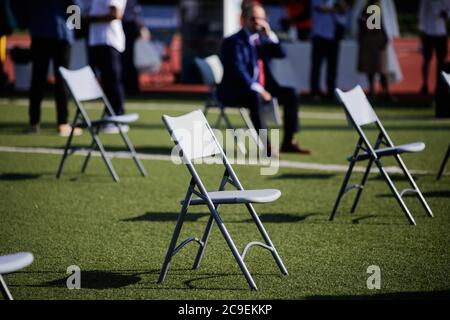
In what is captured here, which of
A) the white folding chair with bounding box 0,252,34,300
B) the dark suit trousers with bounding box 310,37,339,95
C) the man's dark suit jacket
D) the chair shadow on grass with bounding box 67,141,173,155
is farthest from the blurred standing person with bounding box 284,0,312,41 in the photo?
the white folding chair with bounding box 0,252,34,300

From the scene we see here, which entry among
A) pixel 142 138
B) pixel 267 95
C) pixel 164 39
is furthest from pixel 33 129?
pixel 164 39

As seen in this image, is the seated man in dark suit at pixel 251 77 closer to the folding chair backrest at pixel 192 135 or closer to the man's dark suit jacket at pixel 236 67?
the man's dark suit jacket at pixel 236 67

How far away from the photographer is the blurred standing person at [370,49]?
16.2m

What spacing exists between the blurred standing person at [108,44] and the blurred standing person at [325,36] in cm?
516

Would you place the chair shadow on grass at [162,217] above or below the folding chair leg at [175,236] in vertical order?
below

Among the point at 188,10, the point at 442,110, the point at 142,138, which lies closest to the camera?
the point at 142,138

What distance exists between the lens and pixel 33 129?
1264 centimetres

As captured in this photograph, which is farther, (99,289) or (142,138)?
(142,138)

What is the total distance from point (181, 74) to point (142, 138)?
25.4ft

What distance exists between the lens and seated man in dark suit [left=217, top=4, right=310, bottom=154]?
34.2ft

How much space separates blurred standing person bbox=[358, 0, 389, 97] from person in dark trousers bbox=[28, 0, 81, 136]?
19.4ft

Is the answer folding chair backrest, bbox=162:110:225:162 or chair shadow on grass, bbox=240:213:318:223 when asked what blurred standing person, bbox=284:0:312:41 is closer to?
chair shadow on grass, bbox=240:213:318:223

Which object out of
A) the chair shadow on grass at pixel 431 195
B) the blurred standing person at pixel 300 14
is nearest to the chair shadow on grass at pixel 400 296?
the chair shadow on grass at pixel 431 195
